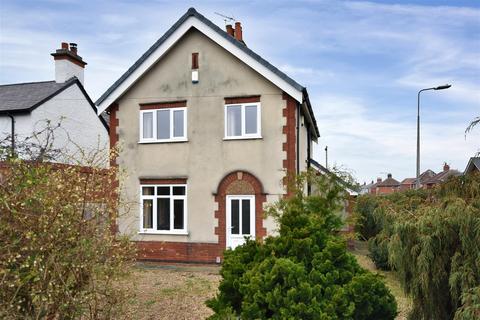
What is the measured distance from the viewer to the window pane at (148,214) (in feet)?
47.3

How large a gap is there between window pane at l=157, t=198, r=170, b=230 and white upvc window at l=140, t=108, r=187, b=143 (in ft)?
7.27

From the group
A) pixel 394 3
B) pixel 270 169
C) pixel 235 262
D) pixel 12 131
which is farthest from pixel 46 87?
pixel 235 262

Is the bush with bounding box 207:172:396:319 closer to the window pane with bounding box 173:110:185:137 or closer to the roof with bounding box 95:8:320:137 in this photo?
the roof with bounding box 95:8:320:137

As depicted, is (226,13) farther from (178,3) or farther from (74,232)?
(74,232)

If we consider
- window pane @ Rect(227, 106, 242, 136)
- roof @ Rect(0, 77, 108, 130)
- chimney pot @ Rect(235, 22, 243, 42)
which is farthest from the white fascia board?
roof @ Rect(0, 77, 108, 130)

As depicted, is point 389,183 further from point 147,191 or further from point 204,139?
point 147,191

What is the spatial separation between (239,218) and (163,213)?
285cm

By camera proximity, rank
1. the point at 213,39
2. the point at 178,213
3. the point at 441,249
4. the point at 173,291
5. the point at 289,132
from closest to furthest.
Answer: the point at 441,249
the point at 173,291
the point at 289,132
the point at 213,39
the point at 178,213

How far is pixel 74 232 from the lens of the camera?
16.3ft

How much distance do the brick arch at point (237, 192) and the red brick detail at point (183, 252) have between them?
43 cm

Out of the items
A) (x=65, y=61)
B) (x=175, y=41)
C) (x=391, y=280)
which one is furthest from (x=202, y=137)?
(x=65, y=61)

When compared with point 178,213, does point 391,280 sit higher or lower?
lower

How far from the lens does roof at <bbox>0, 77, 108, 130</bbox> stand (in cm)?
1828

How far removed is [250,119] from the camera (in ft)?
44.6
